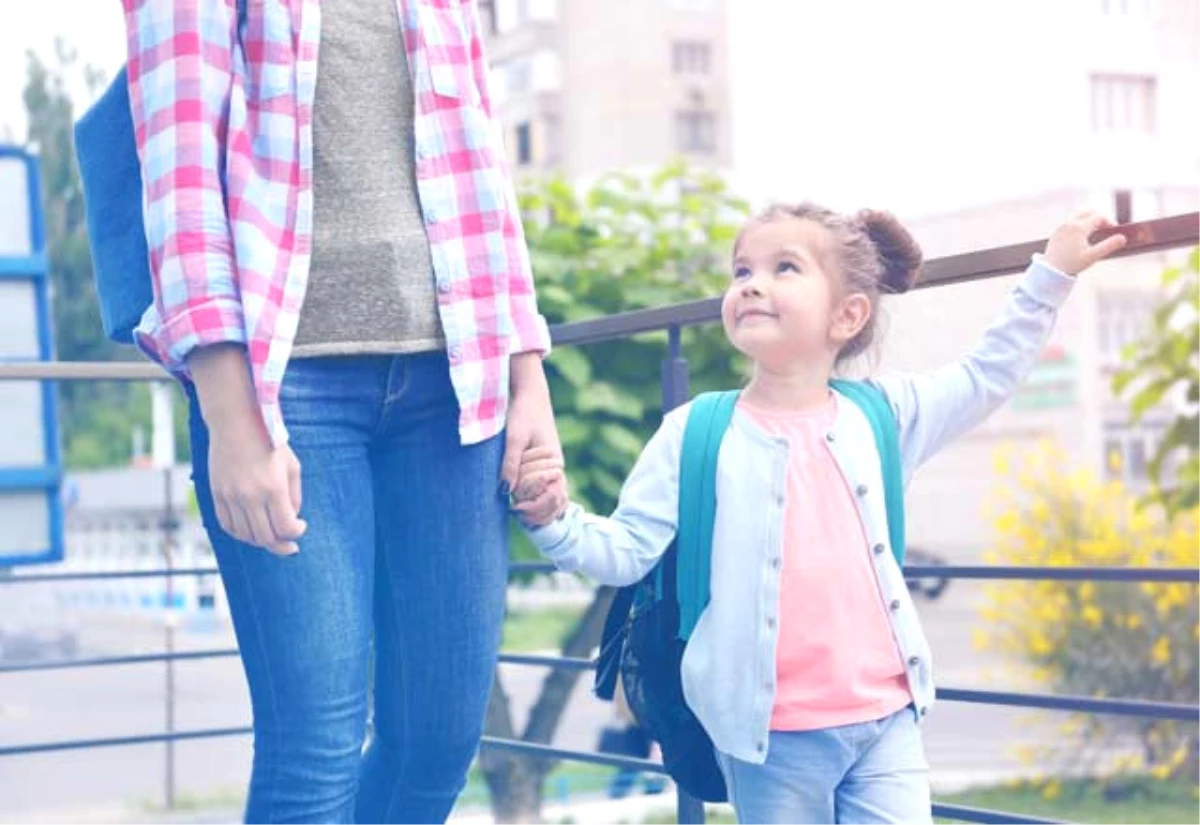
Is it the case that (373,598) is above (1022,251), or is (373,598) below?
below

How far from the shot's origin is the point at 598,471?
6391mm

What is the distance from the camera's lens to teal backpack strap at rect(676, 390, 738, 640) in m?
1.75

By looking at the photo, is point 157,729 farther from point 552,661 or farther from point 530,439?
point 530,439

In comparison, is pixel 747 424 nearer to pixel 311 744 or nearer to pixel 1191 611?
pixel 311 744

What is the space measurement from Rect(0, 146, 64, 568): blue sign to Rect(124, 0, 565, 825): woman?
2538 mm

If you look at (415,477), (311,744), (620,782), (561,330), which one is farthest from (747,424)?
(620,782)

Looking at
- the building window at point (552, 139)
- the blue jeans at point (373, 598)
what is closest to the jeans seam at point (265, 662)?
the blue jeans at point (373, 598)

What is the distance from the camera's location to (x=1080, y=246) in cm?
177

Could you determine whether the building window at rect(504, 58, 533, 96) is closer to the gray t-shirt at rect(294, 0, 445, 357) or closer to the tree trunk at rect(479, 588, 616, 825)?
the tree trunk at rect(479, 588, 616, 825)

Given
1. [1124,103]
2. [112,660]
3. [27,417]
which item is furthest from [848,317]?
[1124,103]

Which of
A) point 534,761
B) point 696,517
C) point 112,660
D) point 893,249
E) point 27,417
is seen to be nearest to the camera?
point 696,517

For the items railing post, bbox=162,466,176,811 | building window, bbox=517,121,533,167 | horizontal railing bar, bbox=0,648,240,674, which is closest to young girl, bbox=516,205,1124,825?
horizontal railing bar, bbox=0,648,240,674

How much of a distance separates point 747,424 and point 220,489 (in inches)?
21.7

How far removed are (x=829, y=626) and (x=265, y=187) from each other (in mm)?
653
